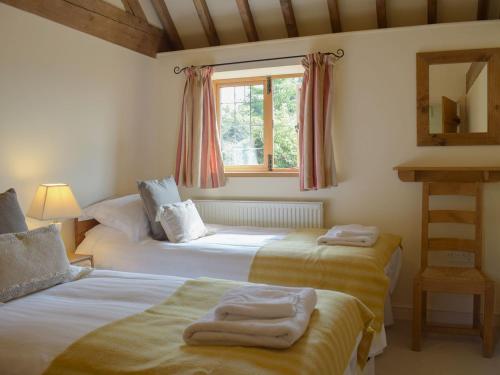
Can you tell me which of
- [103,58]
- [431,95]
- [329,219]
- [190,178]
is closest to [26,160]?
[103,58]

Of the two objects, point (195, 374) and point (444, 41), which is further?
point (444, 41)

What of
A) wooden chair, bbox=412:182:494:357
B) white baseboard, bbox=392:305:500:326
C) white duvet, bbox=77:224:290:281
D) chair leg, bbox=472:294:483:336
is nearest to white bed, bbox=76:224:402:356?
white duvet, bbox=77:224:290:281

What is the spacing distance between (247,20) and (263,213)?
5.39 feet

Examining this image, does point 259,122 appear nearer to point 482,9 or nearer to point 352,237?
point 352,237

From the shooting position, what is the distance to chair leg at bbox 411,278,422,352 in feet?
9.84

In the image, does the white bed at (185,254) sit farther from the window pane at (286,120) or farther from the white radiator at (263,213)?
the window pane at (286,120)

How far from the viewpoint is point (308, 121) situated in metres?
3.74

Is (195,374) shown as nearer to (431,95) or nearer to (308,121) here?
(308,121)

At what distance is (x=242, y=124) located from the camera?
14.2ft

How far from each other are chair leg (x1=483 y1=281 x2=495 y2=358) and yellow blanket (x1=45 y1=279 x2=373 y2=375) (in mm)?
1386

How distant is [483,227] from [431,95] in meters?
1.07

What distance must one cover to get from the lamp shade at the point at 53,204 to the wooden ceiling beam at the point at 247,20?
202 cm

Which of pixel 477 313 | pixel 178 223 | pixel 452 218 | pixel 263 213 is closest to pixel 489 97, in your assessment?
pixel 452 218

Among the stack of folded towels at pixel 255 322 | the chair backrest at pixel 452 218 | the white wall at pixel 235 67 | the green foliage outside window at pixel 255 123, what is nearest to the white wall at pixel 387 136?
the white wall at pixel 235 67
